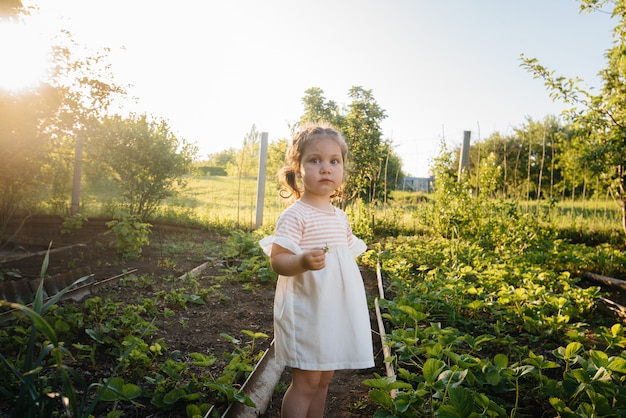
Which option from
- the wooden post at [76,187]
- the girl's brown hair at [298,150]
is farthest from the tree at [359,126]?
the girl's brown hair at [298,150]

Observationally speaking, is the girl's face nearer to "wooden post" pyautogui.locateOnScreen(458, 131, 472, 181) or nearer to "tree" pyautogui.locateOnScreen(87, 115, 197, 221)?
"tree" pyautogui.locateOnScreen(87, 115, 197, 221)

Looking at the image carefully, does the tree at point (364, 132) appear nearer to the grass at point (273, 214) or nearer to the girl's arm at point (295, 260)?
the grass at point (273, 214)

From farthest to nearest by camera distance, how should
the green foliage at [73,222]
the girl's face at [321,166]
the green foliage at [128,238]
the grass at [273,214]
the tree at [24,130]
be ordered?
the grass at [273,214] < the green foliage at [73,222] < the green foliage at [128,238] < the tree at [24,130] < the girl's face at [321,166]

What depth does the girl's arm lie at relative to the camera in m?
1.64

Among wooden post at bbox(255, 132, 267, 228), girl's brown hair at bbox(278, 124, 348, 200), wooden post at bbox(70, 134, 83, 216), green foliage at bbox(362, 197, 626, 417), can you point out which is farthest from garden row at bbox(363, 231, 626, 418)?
wooden post at bbox(70, 134, 83, 216)

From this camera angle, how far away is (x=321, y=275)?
183 centimetres

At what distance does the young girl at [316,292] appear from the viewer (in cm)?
178

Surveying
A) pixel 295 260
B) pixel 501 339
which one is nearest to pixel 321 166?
pixel 295 260

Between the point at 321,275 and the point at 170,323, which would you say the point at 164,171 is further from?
the point at 321,275

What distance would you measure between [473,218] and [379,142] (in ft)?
13.4

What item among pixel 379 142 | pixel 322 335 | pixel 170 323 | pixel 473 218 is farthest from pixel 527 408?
pixel 379 142

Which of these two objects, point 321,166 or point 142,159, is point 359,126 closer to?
point 142,159

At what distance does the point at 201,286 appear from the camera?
14.9 ft

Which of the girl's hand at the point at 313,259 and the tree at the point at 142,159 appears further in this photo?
the tree at the point at 142,159
